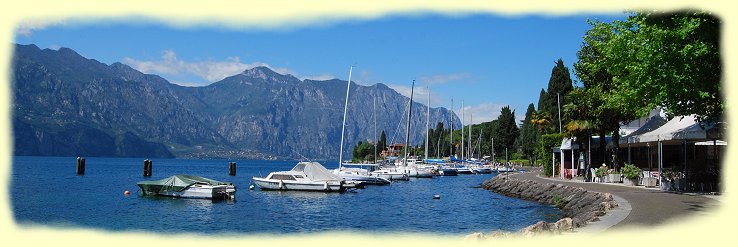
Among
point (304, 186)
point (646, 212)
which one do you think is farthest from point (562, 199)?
point (304, 186)

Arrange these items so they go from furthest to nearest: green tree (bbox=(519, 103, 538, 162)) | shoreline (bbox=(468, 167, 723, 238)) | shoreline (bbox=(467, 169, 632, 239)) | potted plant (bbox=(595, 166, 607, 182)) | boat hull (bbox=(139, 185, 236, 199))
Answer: green tree (bbox=(519, 103, 538, 162)) < boat hull (bbox=(139, 185, 236, 199)) < potted plant (bbox=(595, 166, 607, 182)) < shoreline (bbox=(468, 167, 723, 238)) < shoreline (bbox=(467, 169, 632, 239))

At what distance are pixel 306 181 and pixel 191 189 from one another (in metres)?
10.7

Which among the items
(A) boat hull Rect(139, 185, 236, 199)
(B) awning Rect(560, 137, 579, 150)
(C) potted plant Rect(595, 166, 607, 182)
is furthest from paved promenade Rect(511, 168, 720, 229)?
(A) boat hull Rect(139, 185, 236, 199)

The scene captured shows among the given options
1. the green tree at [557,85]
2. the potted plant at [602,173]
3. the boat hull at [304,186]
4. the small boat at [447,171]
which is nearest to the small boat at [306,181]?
the boat hull at [304,186]

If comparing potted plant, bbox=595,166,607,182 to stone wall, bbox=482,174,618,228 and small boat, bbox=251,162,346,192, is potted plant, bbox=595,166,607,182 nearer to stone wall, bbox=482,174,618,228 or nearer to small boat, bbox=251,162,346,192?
stone wall, bbox=482,174,618,228

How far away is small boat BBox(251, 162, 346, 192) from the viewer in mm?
53625

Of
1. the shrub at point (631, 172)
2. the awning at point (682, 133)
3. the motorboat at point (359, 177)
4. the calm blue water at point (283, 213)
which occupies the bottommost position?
the calm blue water at point (283, 213)

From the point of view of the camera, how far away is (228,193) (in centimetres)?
4591

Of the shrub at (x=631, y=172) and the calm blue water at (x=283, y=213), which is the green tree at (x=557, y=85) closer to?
the calm blue water at (x=283, y=213)

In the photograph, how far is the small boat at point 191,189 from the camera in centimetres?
4528

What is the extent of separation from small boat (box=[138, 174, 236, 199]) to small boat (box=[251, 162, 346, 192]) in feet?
26.9

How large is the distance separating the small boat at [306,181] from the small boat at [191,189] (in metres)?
8.21

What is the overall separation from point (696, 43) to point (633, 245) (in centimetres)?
1146

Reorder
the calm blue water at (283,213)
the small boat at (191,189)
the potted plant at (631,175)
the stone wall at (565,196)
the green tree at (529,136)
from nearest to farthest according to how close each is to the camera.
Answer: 1. the stone wall at (565,196)
2. the calm blue water at (283,213)
3. the potted plant at (631,175)
4. the small boat at (191,189)
5. the green tree at (529,136)
